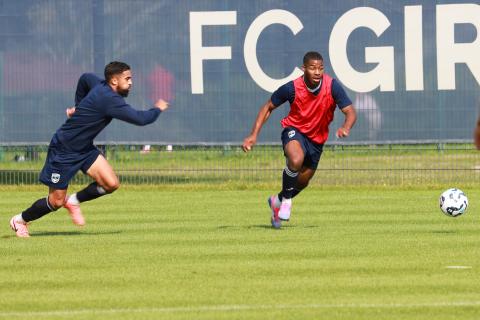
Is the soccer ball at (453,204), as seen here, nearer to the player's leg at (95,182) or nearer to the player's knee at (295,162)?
the player's knee at (295,162)

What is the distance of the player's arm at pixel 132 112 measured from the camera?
1434 centimetres

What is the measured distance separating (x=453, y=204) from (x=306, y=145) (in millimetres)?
2019

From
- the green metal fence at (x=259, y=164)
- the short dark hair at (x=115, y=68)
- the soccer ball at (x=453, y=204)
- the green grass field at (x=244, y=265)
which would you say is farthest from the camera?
the green metal fence at (x=259, y=164)

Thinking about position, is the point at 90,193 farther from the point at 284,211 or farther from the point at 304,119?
the point at 304,119

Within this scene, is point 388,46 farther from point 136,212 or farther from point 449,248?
point 449,248

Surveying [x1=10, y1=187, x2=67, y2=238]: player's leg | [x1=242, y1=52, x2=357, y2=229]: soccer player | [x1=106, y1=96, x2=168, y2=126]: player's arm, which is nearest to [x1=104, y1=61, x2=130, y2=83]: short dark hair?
[x1=106, y1=96, x2=168, y2=126]: player's arm

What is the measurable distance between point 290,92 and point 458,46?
10069 mm

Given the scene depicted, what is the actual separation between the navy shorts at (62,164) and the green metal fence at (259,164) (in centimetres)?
1101

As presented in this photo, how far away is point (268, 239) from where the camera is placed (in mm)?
14500

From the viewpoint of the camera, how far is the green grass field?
9.24 m

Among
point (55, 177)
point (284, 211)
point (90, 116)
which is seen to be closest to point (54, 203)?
point (55, 177)

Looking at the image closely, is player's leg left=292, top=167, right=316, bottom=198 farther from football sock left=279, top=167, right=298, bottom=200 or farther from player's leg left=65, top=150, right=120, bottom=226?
player's leg left=65, top=150, right=120, bottom=226

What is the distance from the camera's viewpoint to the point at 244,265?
38.7 ft

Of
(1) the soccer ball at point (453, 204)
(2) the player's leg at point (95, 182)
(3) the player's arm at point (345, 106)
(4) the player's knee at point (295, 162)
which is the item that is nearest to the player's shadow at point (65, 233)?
(2) the player's leg at point (95, 182)
